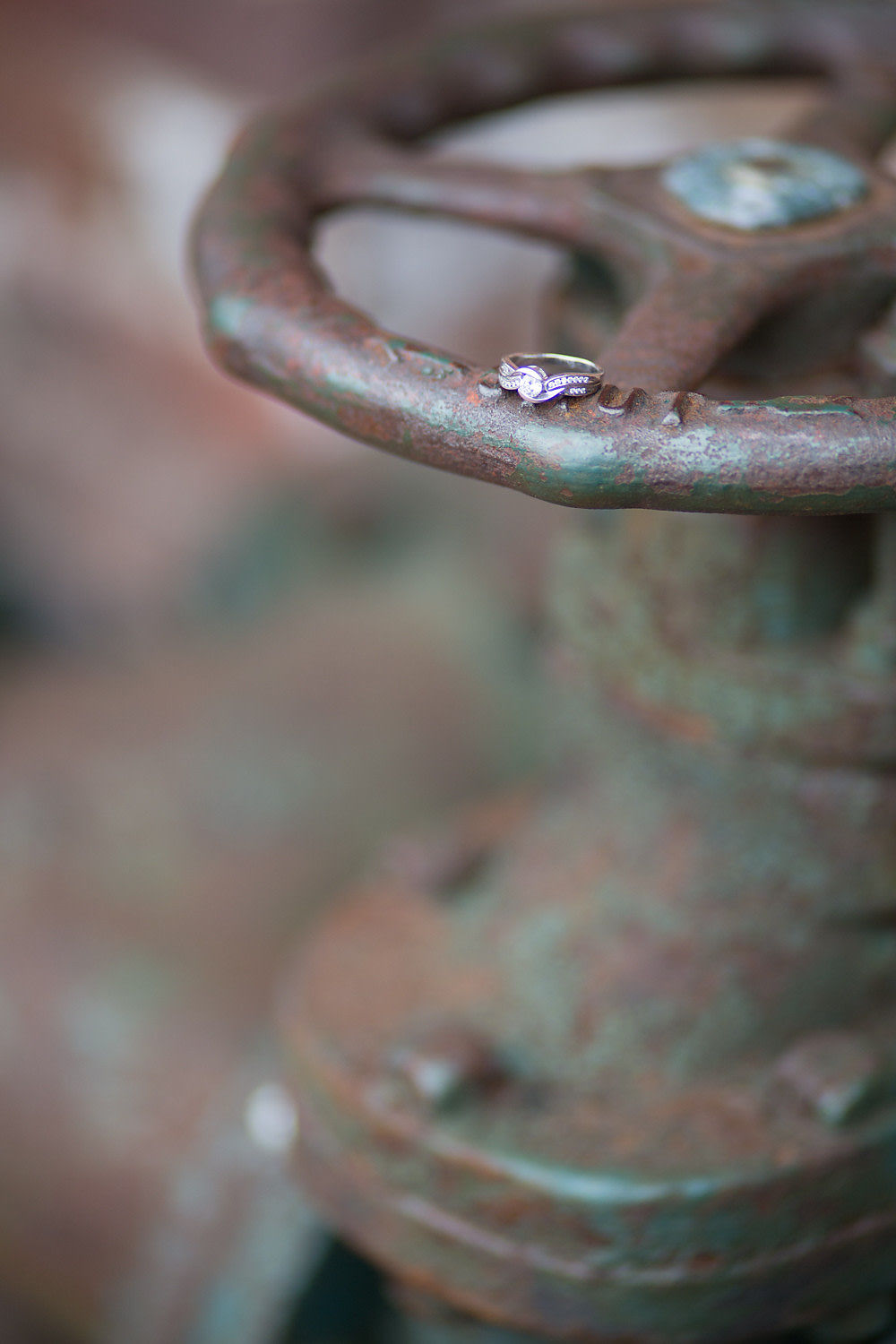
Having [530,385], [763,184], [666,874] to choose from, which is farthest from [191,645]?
[530,385]

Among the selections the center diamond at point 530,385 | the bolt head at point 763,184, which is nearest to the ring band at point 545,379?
the center diamond at point 530,385

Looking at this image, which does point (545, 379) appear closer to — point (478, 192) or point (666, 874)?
point (478, 192)

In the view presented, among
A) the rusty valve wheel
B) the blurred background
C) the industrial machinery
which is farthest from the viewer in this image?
the blurred background

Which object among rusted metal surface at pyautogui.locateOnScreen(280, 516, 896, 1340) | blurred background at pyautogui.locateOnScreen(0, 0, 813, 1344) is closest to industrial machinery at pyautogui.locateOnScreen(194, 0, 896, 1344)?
rusted metal surface at pyautogui.locateOnScreen(280, 516, 896, 1340)

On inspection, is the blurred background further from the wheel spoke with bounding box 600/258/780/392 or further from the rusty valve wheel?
the wheel spoke with bounding box 600/258/780/392

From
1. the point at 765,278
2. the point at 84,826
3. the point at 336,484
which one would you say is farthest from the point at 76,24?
the point at 765,278

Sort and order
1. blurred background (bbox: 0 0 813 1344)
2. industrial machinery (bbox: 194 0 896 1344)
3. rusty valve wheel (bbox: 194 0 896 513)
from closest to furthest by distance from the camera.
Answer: rusty valve wheel (bbox: 194 0 896 513) → industrial machinery (bbox: 194 0 896 1344) → blurred background (bbox: 0 0 813 1344)

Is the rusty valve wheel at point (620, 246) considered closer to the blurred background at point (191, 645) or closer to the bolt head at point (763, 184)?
the bolt head at point (763, 184)
